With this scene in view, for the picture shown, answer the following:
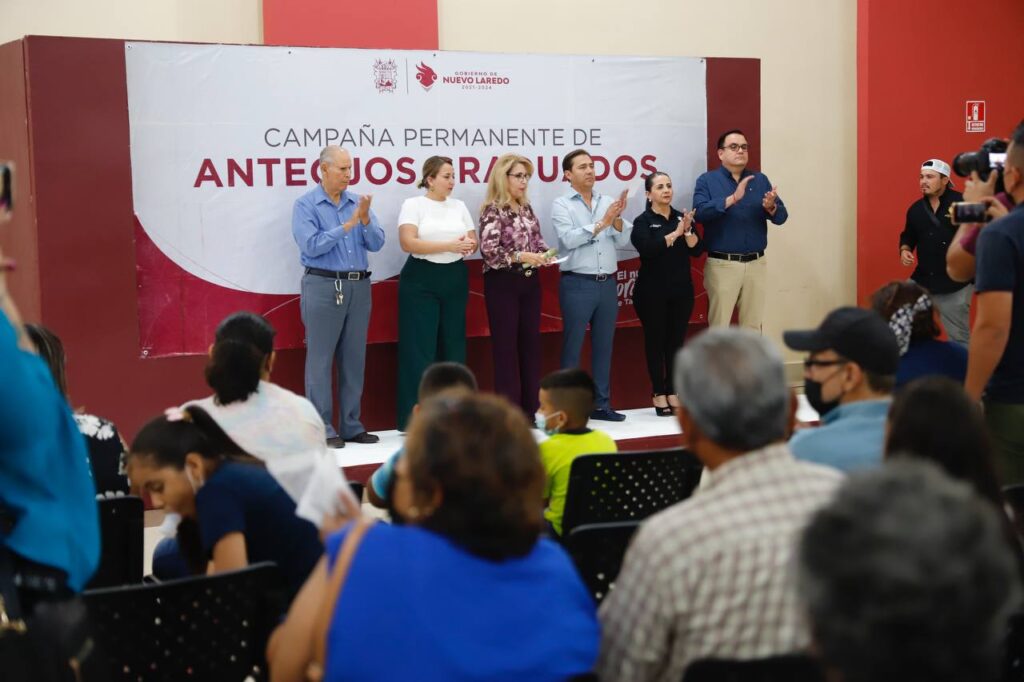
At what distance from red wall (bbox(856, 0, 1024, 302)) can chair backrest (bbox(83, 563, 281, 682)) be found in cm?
754

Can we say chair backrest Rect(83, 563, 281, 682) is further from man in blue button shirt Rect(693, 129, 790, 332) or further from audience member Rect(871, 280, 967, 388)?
man in blue button shirt Rect(693, 129, 790, 332)

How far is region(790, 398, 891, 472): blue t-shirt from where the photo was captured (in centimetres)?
250

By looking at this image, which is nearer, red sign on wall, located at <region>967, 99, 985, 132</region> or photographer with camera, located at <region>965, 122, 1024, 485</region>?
photographer with camera, located at <region>965, 122, 1024, 485</region>

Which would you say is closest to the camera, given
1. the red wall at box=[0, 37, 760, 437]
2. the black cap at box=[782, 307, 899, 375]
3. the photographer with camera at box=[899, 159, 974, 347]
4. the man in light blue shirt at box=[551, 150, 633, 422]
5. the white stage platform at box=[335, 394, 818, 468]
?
the black cap at box=[782, 307, 899, 375]

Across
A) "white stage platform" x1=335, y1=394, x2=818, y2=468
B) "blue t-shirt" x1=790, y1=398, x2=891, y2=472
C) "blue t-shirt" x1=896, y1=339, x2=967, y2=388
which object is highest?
"blue t-shirt" x1=896, y1=339, x2=967, y2=388

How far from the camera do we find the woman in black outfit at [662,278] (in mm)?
7117

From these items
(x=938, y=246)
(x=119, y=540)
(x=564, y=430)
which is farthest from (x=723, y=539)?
(x=938, y=246)

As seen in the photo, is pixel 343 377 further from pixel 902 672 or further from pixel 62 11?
pixel 902 672

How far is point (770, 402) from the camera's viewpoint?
1.81 m

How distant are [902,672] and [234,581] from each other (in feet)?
5.07

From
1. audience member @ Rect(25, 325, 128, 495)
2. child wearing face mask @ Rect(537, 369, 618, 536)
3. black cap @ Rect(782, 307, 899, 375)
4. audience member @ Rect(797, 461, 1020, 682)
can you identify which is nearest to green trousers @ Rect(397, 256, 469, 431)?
child wearing face mask @ Rect(537, 369, 618, 536)

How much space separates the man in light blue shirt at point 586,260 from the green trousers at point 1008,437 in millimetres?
3618

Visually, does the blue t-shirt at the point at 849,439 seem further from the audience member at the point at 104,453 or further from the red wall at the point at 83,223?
the red wall at the point at 83,223

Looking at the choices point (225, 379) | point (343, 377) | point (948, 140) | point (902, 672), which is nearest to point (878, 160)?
point (948, 140)
